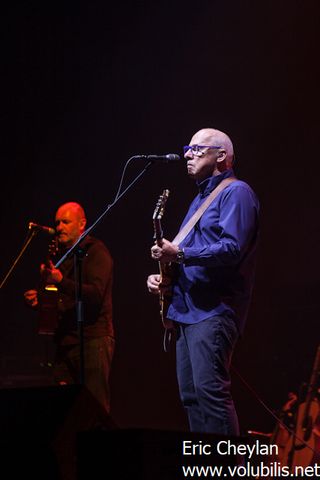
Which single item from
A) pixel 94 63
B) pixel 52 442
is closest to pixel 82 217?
pixel 94 63

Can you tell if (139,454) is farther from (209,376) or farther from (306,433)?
(306,433)

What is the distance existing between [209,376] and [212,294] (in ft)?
1.49

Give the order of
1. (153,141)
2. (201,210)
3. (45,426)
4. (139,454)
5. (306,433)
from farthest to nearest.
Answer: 1. (153,141)
2. (306,433)
3. (201,210)
4. (45,426)
5. (139,454)

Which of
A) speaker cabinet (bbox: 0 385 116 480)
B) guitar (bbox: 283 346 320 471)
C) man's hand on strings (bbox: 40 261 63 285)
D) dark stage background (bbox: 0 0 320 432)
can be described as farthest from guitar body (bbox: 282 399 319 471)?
speaker cabinet (bbox: 0 385 116 480)

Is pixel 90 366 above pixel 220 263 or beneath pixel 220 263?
beneath

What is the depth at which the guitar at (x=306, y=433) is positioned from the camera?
5.65m

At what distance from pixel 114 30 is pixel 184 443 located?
568cm

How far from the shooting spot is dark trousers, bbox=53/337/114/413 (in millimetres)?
5559

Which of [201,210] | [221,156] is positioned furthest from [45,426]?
[221,156]

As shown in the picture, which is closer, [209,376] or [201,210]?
[209,376]

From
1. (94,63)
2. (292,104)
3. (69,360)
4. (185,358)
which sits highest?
(94,63)

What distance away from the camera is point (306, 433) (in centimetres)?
577

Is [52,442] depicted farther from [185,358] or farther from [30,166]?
[30,166]

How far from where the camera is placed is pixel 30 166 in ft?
25.1
